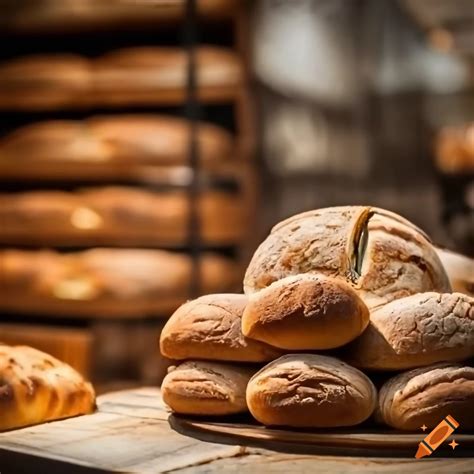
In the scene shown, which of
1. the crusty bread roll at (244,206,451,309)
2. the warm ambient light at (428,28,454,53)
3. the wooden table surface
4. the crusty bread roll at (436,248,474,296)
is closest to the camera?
the wooden table surface

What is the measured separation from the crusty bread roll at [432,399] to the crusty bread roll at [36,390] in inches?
21.4

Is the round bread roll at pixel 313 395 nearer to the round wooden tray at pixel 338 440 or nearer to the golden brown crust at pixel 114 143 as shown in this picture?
the round wooden tray at pixel 338 440

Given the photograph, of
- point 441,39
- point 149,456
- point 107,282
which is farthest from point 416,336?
point 441,39

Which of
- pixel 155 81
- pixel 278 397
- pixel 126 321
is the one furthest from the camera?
pixel 155 81

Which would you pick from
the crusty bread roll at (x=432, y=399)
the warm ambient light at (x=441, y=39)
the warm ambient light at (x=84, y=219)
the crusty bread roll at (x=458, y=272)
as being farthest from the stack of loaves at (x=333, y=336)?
the warm ambient light at (x=441, y=39)

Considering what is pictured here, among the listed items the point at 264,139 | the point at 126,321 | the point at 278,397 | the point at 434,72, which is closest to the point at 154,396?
the point at 278,397

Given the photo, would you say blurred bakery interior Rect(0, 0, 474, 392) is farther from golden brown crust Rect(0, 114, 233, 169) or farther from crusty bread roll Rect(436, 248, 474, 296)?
crusty bread roll Rect(436, 248, 474, 296)

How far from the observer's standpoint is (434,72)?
4.53 m

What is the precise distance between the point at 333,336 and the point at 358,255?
0.57 ft

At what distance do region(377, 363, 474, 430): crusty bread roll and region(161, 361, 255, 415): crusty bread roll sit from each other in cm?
21

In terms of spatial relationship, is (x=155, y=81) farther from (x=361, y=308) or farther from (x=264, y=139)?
(x=361, y=308)

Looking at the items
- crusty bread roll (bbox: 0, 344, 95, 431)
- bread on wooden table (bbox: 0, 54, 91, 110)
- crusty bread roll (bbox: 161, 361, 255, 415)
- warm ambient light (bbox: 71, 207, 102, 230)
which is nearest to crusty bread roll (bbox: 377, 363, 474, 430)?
crusty bread roll (bbox: 161, 361, 255, 415)

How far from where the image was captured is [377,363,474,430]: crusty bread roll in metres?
1.26

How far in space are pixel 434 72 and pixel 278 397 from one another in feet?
11.5
